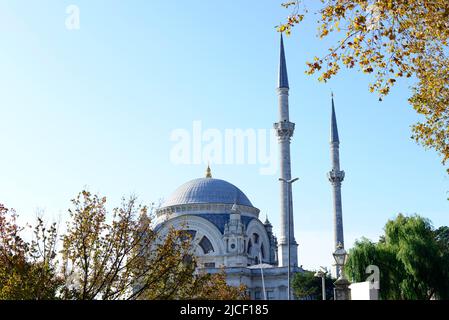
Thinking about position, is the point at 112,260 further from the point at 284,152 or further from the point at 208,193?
the point at 208,193

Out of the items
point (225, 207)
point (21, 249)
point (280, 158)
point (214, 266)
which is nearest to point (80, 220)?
point (21, 249)

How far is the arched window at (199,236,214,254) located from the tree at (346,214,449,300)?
31.0 meters

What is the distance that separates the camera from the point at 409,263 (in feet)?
131

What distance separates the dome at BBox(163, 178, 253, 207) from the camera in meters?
78.2

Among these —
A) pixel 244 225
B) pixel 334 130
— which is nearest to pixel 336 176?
pixel 334 130

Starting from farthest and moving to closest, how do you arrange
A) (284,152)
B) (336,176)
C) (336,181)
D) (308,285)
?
(336,181) < (336,176) < (284,152) < (308,285)

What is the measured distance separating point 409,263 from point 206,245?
36179mm

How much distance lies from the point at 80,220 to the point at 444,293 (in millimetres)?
26444

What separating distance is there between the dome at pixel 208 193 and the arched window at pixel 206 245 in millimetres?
5840

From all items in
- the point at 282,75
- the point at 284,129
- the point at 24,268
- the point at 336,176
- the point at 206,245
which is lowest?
the point at 24,268

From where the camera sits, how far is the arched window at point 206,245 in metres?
72.9

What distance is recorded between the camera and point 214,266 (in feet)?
232

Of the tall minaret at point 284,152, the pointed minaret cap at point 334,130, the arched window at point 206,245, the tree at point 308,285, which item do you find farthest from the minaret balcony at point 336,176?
the arched window at point 206,245
